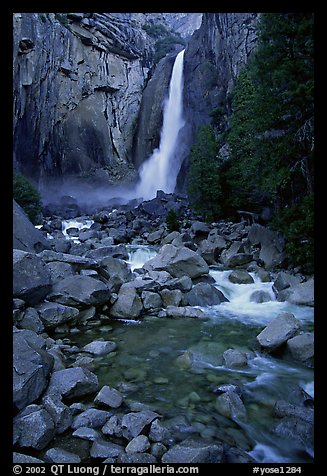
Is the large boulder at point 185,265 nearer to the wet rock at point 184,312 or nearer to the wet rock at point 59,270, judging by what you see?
the wet rock at point 184,312

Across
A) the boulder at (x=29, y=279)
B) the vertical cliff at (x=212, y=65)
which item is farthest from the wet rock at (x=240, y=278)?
the vertical cliff at (x=212, y=65)

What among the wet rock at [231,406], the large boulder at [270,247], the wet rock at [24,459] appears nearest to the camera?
the wet rock at [24,459]

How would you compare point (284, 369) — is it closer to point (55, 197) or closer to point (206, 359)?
point (206, 359)

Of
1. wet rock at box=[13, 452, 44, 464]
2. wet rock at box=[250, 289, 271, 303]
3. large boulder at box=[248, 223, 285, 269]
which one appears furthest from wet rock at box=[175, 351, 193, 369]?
large boulder at box=[248, 223, 285, 269]

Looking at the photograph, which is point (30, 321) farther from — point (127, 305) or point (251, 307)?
point (251, 307)

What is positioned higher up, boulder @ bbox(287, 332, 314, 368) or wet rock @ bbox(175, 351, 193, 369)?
boulder @ bbox(287, 332, 314, 368)

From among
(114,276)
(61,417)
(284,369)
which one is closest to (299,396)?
(284,369)

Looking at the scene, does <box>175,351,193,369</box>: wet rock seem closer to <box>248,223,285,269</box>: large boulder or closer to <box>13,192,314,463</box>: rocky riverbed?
<box>13,192,314,463</box>: rocky riverbed
